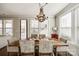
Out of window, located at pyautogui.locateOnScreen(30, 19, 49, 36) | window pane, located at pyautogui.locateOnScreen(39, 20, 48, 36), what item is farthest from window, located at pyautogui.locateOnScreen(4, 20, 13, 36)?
window pane, located at pyautogui.locateOnScreen(39, 20, 48, 36)

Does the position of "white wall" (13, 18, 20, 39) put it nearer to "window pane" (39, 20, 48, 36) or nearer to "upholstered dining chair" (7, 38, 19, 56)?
"upholstered dining chair" (7, 38, 19, 56)

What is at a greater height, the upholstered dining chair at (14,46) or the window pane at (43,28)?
the window pane at (43,28)

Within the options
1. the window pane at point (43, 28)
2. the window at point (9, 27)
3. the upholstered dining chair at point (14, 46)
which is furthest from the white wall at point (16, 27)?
the window pane at point (43, 28)

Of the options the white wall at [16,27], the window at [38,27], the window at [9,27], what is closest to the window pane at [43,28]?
the window at [38,27]

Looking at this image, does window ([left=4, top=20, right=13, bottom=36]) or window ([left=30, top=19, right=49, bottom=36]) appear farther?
window ([left=30, top=19, right=49, bottom=36])

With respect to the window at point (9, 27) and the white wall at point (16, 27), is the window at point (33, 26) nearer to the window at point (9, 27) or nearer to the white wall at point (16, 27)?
the white wall at point (16, 27)

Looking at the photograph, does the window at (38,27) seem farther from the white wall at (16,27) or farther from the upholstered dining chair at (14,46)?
the upholstered dining chair at (14,46)

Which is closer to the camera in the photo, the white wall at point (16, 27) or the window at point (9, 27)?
the window at point (9, 27)

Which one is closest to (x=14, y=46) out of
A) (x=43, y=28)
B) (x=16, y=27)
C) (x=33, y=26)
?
(x=16, y=27)

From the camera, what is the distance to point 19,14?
2037 millimetres

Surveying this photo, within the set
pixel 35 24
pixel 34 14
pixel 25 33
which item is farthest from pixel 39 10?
pixel 25 33

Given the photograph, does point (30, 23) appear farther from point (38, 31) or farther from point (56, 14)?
point (56, 14)

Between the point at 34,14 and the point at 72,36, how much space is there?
1210mm

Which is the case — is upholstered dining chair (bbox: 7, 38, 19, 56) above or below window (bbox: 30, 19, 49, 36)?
below
